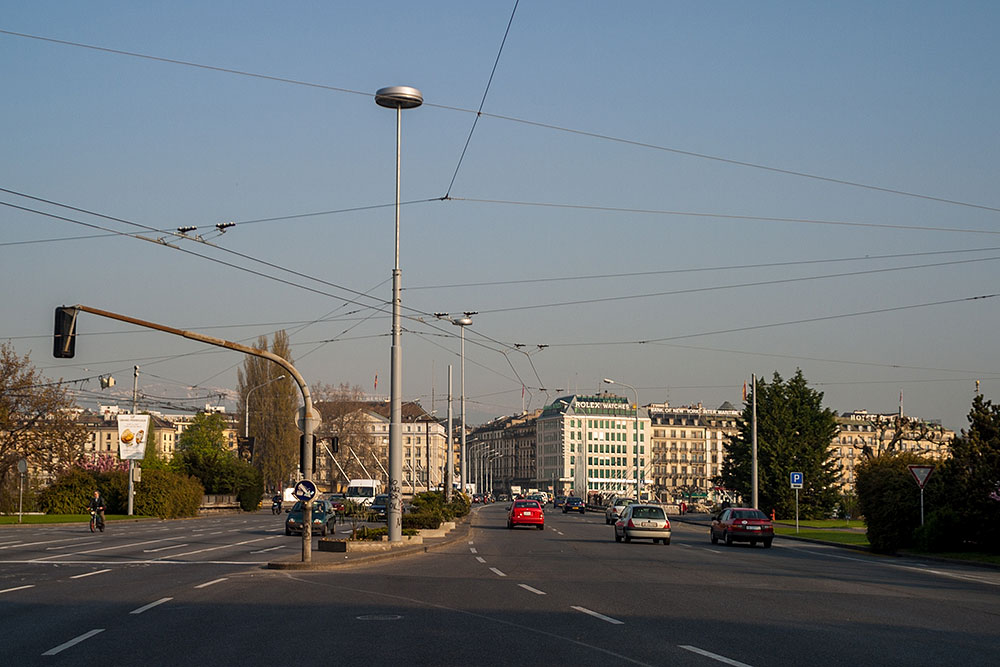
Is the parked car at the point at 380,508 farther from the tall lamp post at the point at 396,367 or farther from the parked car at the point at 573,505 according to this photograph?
the parked car at the point at 573,505

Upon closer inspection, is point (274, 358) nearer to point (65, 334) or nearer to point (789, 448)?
point (65, 334)

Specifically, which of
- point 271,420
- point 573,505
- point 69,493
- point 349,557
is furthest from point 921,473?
point 271,420

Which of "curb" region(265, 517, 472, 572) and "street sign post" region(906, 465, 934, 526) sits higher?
"street sign post" region(906, 465, 934, 526)

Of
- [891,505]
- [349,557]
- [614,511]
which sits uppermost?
[891,505]

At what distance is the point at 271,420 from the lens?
106 meters

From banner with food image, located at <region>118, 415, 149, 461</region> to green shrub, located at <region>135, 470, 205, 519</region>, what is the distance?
3.56 metres

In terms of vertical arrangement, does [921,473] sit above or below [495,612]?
above

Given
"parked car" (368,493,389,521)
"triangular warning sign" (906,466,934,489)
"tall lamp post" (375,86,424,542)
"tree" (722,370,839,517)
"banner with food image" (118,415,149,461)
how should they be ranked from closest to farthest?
"tall lamp post" (375,86,424,542) < "triangular warning sign" (906,466,934,489) < "parked car" (368,493,389,521) < "banner with food image" (118,415,149,461) < "tree" (722,370,839,517)

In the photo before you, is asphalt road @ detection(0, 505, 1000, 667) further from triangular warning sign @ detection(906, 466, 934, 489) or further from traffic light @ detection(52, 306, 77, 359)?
triangular warning sign @ detection(906, 466, 934, 489)

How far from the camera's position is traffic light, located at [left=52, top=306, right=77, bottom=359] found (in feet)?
79.9

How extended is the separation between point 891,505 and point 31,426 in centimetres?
5650

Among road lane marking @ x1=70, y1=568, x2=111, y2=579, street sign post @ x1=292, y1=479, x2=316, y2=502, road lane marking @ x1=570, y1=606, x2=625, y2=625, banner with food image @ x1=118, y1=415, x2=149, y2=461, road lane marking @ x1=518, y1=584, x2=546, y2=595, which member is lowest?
road lane marking @ x1=70, y1=568, x2=111, y2=579

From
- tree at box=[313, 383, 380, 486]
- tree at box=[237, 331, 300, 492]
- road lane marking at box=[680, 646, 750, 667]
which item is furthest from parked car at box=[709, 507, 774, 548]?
tree at box=[313, 383, 380, 486]

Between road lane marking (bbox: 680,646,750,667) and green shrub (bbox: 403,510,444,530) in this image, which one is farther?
green shrub (bbox: 403,510,444,530)
